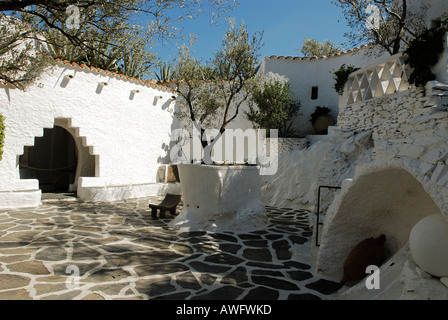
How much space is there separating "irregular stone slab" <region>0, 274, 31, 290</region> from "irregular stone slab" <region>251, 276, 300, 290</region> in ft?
10.5

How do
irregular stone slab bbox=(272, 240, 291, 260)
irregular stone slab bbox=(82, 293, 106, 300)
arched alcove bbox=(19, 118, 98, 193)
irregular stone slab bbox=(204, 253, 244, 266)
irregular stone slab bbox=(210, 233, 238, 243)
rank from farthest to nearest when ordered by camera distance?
1. arched alcove bbox=(19, 118, 98, 193)
2. irregular stone slab bbox=(210, 233, 238, 243)
3. irregular stone slab bbox=(272, 240, 291, 260)
4. irregular stone slab bbox=(204, 253, 244, 266)
5. irregular stone slab bbox=(82, 293, 106, 300)

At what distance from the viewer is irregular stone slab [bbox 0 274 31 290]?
3879 mm

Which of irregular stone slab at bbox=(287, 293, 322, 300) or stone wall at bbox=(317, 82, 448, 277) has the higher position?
stone wall at bbox=(317, 82, 448, 277)

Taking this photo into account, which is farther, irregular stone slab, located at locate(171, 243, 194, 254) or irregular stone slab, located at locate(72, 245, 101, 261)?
irregular stone slab, located at locate(171, 243, 194, 254)

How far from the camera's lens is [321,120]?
1376 cm

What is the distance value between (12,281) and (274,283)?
3.64 metres

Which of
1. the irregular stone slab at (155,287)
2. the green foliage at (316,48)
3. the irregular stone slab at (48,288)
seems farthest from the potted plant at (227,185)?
the green foliage at (316,48)

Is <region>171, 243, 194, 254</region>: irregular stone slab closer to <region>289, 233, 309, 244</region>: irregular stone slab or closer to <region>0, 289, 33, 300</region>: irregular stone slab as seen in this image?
<region>289, 233, 309, 244</region>: irregular stone slab

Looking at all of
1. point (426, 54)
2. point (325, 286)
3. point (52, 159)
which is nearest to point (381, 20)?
point (426, 54)

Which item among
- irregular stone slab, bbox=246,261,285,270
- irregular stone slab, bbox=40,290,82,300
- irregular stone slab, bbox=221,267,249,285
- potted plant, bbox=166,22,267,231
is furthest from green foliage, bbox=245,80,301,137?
irregular stone slab, bbox=40,290,82,300

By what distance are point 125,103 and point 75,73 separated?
200cm

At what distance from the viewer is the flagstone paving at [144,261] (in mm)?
3990

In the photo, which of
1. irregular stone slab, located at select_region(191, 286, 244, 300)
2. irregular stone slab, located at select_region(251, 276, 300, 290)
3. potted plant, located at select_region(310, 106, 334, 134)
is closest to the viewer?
irregular stone slab, located at select_region(191, 286, 244, 300)
